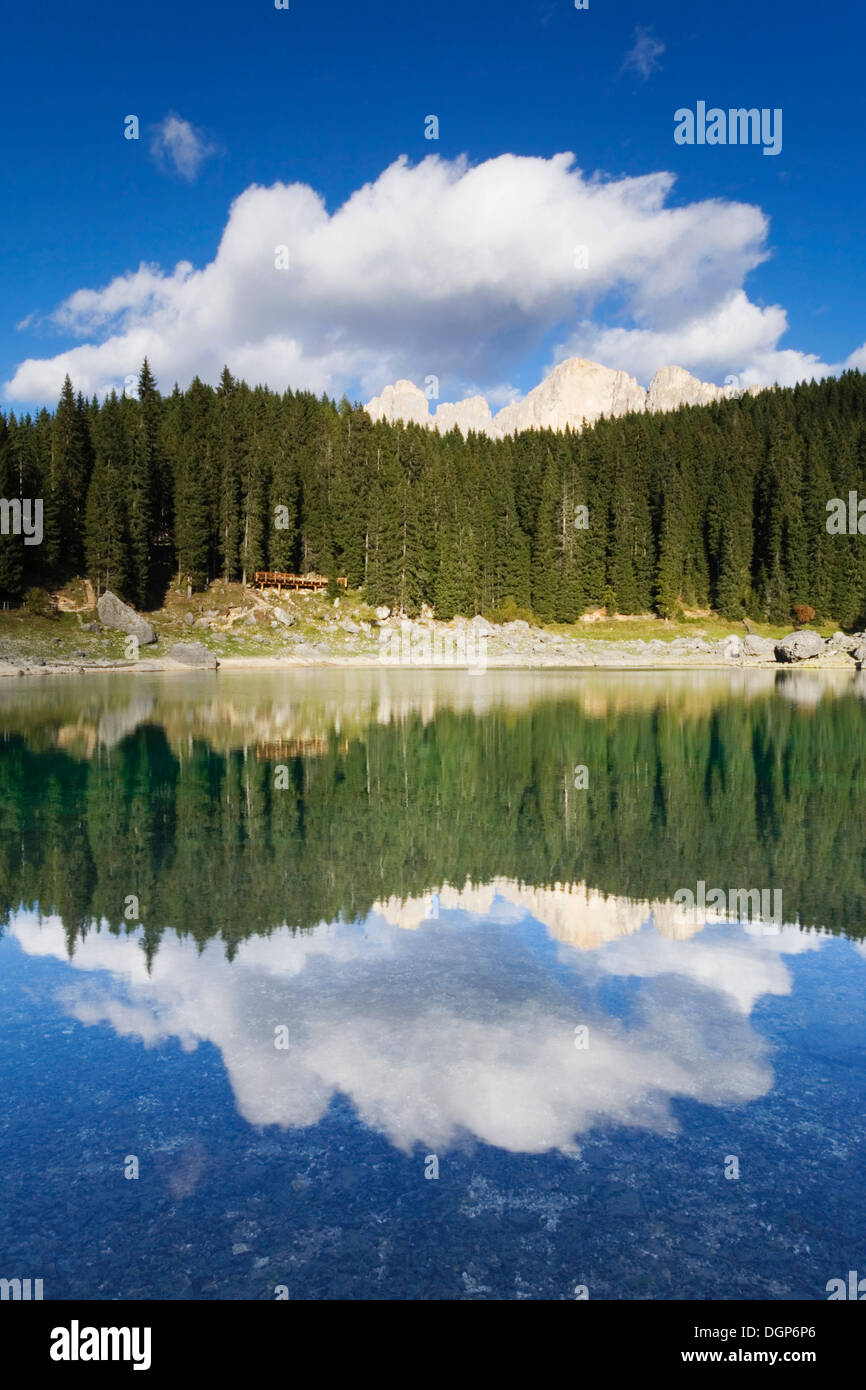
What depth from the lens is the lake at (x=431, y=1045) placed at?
460cm

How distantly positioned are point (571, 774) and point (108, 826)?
34.0 ft

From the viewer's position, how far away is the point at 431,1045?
22.5 feet

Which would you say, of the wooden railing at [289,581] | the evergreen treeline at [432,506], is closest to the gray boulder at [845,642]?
the evergreen treeline at [432,506]

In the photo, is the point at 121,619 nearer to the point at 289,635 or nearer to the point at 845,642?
the point at 289,635

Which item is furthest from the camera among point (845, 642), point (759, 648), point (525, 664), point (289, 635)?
point (759, 648)

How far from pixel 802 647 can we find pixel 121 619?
5934cm

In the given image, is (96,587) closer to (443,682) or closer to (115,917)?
(443,682)

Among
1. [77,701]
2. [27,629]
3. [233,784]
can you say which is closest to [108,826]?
[233,784]

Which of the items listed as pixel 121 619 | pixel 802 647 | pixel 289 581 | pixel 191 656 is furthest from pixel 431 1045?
pixel 802 647

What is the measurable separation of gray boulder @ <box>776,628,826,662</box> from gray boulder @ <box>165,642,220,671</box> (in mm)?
51519

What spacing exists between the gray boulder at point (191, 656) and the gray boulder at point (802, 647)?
5152 cm

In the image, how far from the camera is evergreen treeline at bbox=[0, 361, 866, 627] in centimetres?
7425

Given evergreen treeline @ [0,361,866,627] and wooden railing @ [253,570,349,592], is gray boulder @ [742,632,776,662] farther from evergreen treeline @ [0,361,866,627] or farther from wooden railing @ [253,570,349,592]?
wooden railing @ [253,570,349,592]

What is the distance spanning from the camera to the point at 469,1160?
533 cm
